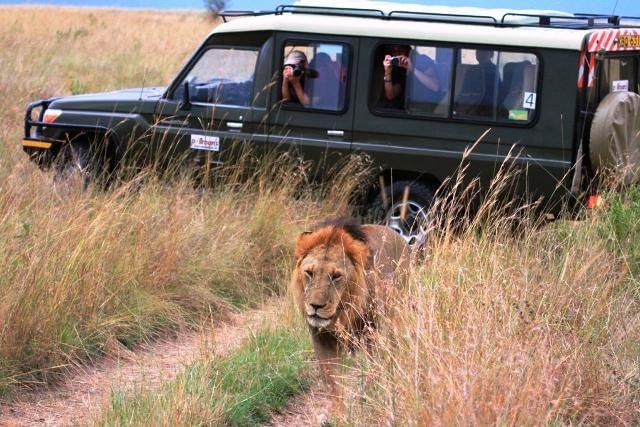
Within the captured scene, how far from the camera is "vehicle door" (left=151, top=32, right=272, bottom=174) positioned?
29.0 feet

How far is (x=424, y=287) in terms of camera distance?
501 cm

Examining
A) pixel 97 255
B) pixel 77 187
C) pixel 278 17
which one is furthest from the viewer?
pixel 278 17

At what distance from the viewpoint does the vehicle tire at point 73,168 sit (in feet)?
26.5

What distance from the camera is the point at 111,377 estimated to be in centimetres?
575

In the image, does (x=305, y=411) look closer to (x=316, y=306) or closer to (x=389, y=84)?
(x=316, y=306)

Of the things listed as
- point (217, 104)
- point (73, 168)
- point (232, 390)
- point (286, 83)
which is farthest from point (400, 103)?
point (232, 390)

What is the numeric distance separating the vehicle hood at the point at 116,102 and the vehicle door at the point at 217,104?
17cm

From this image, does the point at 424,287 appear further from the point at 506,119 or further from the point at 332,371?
the point at 506,119

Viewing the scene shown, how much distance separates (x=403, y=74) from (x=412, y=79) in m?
0.10

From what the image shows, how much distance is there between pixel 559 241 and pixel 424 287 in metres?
2.42

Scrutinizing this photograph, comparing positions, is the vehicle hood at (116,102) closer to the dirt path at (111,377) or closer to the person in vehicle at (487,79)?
the person in vehicle at (487,79)

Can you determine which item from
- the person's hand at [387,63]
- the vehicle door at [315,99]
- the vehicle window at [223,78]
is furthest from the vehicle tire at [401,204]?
the vehicle window at [223,78]

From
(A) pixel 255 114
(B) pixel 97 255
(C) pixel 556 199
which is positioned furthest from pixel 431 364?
(A) pixel 255 114

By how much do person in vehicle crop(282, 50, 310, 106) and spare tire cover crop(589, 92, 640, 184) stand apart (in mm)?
2326
